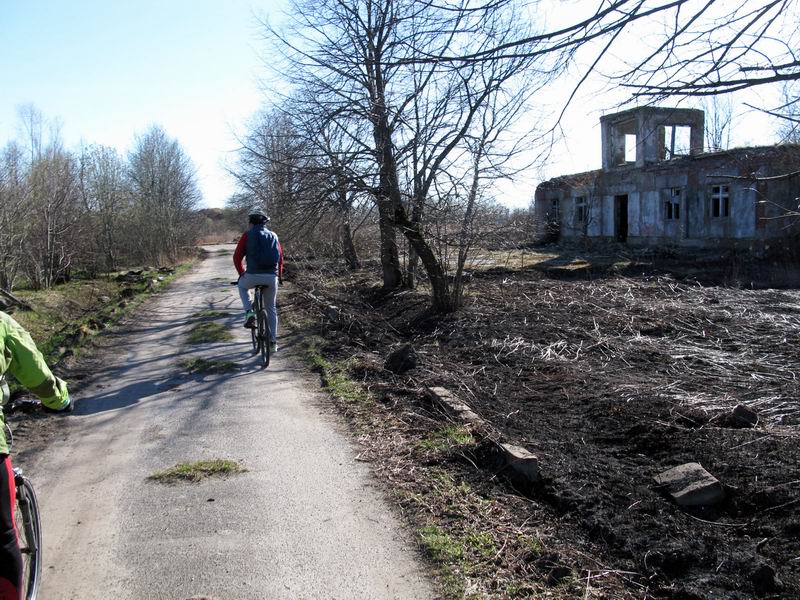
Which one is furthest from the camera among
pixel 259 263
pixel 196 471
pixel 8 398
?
pixel 259 263

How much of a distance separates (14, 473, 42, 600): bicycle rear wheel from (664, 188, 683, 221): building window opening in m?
30.7

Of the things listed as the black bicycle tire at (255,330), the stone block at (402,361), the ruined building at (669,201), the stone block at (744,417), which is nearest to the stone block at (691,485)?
the stone block at (744,417)

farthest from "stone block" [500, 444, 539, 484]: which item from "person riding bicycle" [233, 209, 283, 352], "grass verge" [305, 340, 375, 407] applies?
"person riding bicycle" [233, 209, 283, 352]

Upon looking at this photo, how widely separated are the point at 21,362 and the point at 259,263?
6278 mm

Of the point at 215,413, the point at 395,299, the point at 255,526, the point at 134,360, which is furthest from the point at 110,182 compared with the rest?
the point at 255,526

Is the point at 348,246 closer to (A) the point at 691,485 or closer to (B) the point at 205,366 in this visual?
(B) the point at 205,366

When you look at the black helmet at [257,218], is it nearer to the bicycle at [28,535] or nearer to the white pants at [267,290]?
the white pants at [267,290]

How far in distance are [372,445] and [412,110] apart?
8.42 m

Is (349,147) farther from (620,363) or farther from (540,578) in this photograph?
(540,578)

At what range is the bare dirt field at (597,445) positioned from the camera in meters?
3.50

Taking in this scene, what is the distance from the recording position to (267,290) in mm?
9398

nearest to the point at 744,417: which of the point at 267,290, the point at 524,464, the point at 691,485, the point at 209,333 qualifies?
the point at 691,485

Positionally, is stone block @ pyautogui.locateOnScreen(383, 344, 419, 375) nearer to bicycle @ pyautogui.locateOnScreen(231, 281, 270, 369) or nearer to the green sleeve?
bicycle @ pyautogui.locateOnScreen(231, 281, 270, 369)

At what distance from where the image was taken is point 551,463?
485 centimetres
